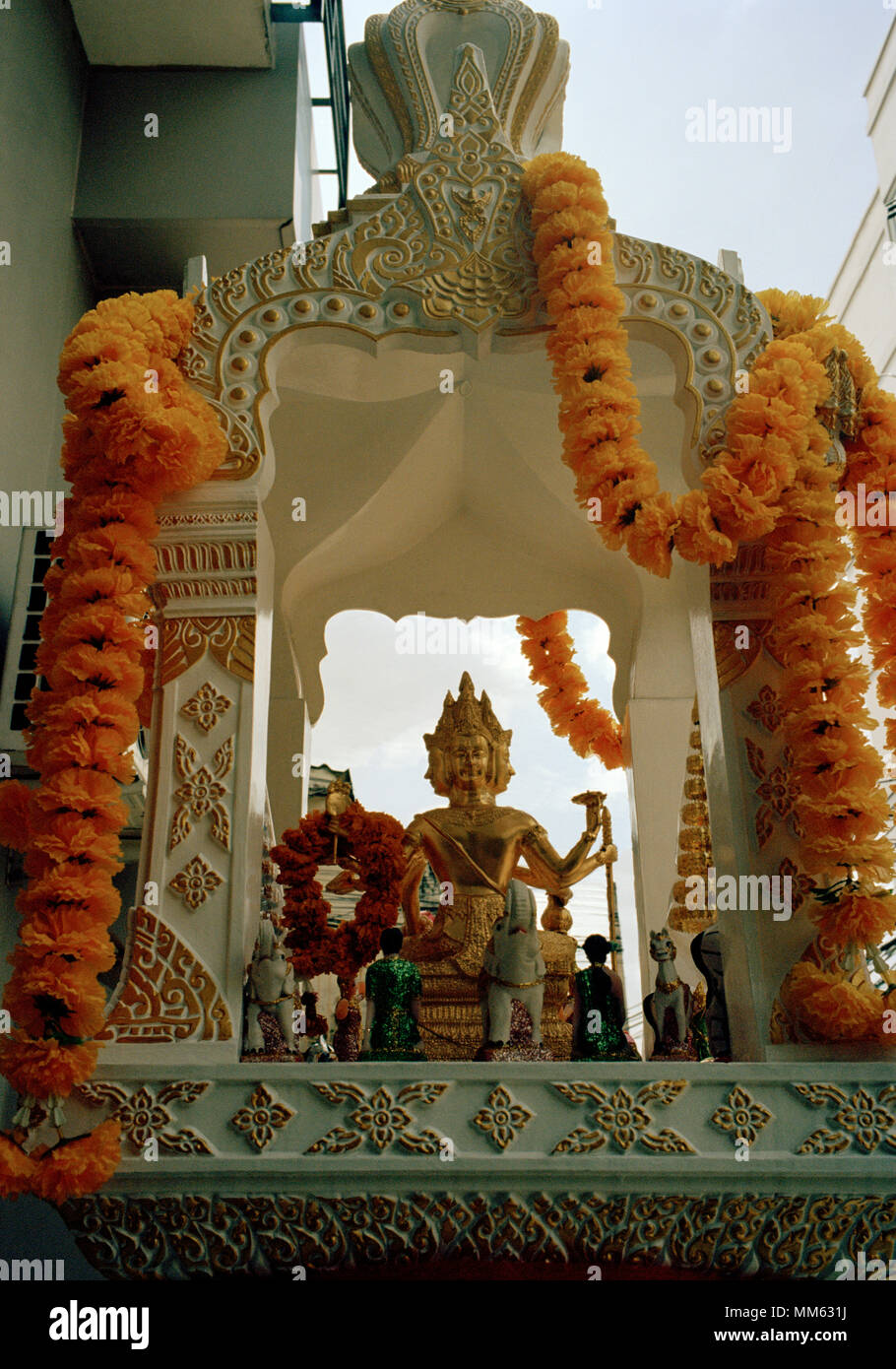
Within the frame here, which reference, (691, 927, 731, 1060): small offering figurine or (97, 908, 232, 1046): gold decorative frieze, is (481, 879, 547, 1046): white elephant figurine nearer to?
(691, 927, 731, 1060): small offering figurine

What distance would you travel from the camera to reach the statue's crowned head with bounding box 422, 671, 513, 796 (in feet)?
21.9

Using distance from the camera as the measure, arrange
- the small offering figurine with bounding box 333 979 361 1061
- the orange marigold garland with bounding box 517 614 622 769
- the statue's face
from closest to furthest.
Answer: the small offering figurine with bounding box 333 979 361 1061 → the statue's face → the orange marigold garland with bounding box 517 614 622 769

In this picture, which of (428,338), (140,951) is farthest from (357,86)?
(140,951)

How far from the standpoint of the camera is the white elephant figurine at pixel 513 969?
4.66m

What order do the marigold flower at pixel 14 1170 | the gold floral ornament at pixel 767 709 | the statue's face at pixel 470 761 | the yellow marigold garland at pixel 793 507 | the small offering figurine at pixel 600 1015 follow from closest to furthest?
the marigold flower at pixel 14 1170
the yellow marigold garland at pixel 793 507
the small offering figurine at pixel 600 1015
the gold floral ornament at pixel 767 709
the statue's face at pixel 470 761

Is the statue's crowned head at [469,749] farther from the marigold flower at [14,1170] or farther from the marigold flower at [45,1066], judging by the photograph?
the marigold flower at [14,1170]

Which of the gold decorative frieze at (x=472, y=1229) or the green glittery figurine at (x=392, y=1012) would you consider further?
the green glittery figurine at (x=392, y=1012)

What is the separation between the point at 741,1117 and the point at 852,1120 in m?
0.38

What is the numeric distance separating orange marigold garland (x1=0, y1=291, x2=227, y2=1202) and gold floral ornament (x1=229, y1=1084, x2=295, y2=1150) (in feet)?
1.41

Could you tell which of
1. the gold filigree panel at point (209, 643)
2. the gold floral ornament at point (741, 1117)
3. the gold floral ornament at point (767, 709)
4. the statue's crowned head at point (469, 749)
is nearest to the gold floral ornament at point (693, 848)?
the statue's crowned head at point (469, 749)

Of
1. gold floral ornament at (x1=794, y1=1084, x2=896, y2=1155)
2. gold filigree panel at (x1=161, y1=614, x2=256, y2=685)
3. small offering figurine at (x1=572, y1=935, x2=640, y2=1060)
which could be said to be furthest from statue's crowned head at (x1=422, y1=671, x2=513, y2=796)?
gold floral ornament at (x1=794, y1=1084, x2=896, y2=1155)

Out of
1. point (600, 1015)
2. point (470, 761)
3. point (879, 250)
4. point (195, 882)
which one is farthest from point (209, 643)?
point (879, 250)

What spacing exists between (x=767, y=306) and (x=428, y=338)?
5.30 ft

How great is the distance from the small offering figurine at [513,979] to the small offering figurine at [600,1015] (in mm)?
186
